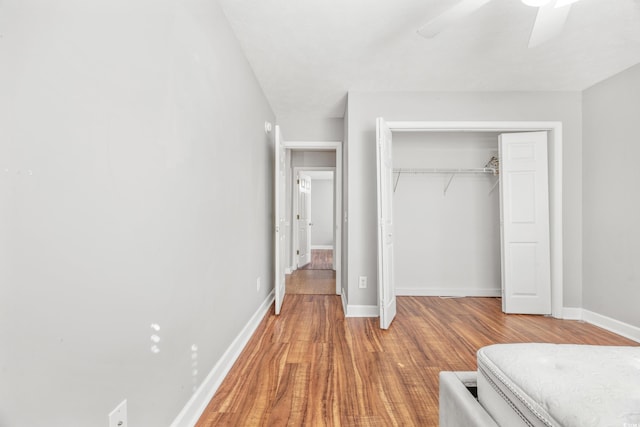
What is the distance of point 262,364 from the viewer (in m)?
2.04

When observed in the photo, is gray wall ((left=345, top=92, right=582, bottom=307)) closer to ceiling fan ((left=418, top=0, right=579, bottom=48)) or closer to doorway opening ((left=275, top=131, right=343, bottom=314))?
doorway opening ((left=275, top=131, right=343, bottom=314))

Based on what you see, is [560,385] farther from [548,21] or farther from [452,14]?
[548,21]

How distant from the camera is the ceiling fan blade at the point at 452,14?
1518mm

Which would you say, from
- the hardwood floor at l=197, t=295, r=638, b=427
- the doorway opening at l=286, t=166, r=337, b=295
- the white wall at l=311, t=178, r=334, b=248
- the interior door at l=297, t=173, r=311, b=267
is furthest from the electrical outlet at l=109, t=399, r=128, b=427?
the white wall at l=311, t=178, r=334, b=248

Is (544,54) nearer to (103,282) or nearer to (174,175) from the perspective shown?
(174,175)

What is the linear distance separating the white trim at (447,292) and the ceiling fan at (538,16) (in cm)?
298

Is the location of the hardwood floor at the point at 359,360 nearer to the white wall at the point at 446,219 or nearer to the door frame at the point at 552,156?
the door frame at the point at 552,156

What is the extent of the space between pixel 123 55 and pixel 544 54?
3089mm

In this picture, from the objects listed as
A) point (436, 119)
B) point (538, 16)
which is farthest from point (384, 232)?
point (538, 16)

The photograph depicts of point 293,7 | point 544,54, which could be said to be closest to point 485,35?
point 544,54

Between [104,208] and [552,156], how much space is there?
12.8ft

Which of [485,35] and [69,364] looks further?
[485,35]

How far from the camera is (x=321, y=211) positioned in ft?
33.3

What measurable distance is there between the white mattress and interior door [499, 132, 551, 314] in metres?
2.82
